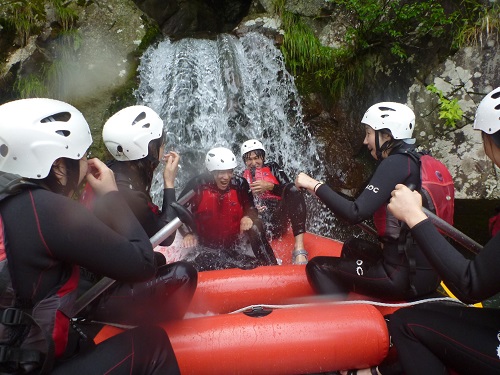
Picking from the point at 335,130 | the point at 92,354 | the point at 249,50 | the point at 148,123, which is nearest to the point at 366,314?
the point at 92,354

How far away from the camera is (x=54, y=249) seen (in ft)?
5.25

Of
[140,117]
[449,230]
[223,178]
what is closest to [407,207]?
[449,230]

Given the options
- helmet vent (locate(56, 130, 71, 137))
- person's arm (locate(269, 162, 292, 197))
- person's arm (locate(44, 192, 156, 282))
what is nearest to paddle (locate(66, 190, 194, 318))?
person's arm (locate(44, 192, 156, 282))

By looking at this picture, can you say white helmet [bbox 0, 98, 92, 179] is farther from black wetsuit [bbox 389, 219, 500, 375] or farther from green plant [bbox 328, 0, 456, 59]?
green plant [bbox 328, 0, 456, 59]

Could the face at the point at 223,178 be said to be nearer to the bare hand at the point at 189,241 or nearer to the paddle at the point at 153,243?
the bare hand at the point at 189,241

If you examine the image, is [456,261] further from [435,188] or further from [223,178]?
[223,178]

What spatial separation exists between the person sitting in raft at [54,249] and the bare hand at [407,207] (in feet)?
3.88

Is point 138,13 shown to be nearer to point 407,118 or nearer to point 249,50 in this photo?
point 249,50

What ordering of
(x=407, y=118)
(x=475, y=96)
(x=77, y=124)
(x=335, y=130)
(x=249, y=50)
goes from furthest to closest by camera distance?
(x=249, y=50) → (x=335, y=130) → (x=475, y=96) → (x=407, y=118) → (x=77, y=124)

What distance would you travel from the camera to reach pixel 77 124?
1.89m

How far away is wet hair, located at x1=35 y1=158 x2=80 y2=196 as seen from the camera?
1.80 metres

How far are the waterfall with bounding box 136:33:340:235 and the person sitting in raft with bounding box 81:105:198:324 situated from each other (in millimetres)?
3949

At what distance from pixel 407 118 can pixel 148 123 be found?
181cm

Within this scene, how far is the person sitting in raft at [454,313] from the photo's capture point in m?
1.72
